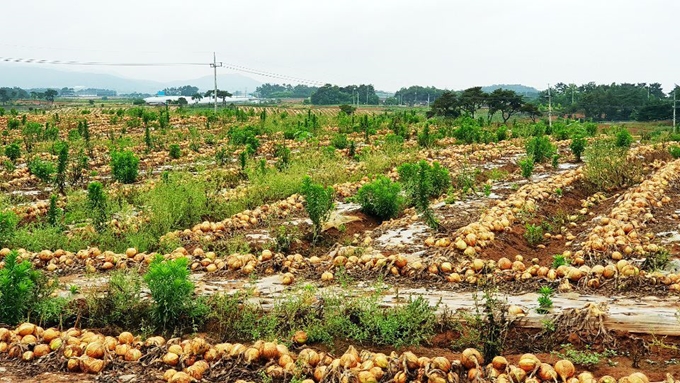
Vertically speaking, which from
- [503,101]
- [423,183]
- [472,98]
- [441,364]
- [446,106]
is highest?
[472,98]

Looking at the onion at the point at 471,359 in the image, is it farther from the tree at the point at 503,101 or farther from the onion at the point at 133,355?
the tree at the point at 503,101

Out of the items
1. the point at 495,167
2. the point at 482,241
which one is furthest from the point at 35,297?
the point at 495,167

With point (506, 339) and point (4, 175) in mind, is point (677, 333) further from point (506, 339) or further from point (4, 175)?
point (4, 175)

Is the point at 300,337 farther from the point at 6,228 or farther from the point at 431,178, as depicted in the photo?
the point at 431,178

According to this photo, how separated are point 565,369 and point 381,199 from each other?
4.49 m

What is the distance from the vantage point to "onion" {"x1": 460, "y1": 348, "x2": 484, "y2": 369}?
3.37 metres

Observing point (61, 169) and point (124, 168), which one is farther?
point (124, 168)

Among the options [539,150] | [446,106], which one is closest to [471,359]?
[539,150]

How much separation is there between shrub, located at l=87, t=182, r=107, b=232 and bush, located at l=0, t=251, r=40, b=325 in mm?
3026

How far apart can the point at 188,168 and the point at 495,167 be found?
6.28 m

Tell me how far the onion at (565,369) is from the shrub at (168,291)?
2519 mm

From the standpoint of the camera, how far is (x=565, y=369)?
321 centimetres

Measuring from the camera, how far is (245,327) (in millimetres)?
4168

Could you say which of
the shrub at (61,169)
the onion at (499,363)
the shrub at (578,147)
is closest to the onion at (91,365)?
the onion at (499,363)
